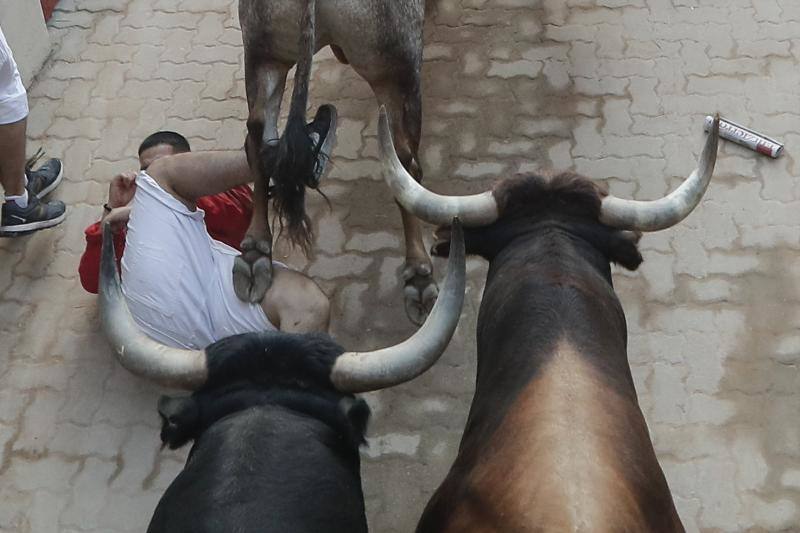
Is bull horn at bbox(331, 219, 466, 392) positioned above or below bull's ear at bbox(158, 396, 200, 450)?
above

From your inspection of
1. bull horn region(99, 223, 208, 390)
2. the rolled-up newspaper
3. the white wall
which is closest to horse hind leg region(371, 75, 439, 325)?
bull horn region(99, 223, 208, 390)

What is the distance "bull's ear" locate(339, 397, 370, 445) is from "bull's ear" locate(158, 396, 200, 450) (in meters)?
0.49

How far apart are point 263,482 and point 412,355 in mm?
627

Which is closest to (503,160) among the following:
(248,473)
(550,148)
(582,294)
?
(550,148)

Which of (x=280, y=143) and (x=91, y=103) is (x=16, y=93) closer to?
(x=91, y=103)

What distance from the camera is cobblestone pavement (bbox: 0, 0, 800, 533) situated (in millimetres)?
4535

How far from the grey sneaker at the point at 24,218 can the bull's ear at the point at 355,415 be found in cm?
343

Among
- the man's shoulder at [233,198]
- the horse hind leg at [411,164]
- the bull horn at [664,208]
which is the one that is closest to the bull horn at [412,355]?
the bull horn at [664,208]

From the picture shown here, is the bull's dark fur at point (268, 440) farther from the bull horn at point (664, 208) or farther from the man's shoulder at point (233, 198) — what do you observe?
the man's shoulder at point (233, 198)

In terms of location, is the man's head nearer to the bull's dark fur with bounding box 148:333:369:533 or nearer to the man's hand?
the man's hand

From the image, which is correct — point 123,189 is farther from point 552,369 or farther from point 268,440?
point 552,369

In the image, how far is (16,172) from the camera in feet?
18.1

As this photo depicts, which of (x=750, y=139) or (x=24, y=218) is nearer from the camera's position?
(x=24, y=218)

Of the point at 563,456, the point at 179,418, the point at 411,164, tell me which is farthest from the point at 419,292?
the point at 563,456
